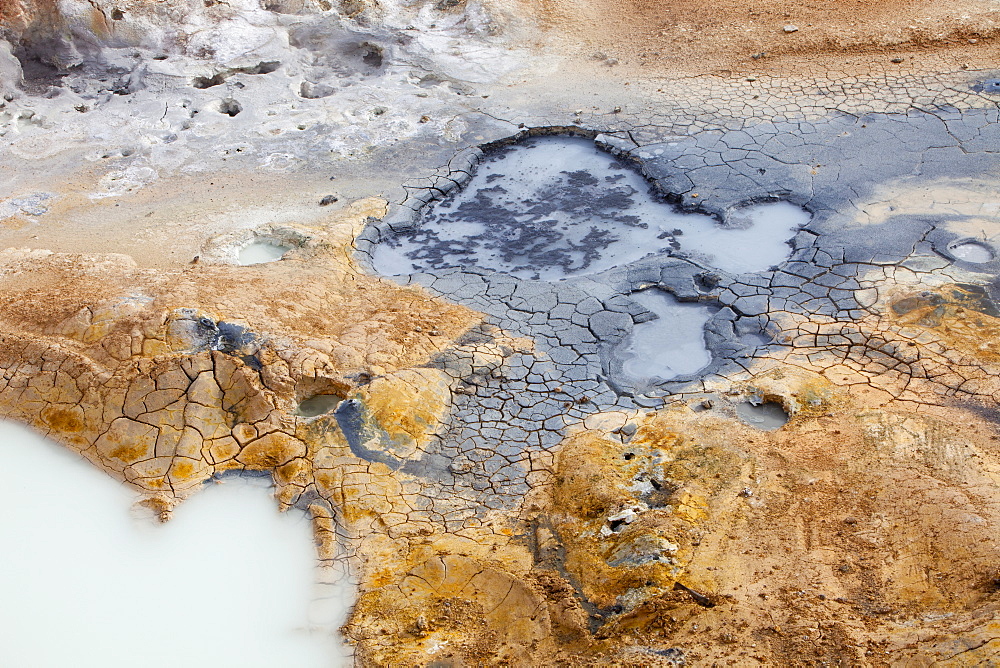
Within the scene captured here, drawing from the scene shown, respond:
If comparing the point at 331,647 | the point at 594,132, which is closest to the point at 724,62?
the point at 594,132

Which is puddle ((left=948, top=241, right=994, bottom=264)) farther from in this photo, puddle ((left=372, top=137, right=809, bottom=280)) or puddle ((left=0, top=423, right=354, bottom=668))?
puddle ((left=0, top=423, right=354, bottom=668))

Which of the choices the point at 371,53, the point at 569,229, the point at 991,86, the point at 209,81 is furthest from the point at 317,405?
the point at 991,86

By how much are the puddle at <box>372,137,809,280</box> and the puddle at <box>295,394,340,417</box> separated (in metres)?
1.63

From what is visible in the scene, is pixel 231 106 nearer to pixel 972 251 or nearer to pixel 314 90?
pixel 314 90

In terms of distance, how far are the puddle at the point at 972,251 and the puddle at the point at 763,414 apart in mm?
2267

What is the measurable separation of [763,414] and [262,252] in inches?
169

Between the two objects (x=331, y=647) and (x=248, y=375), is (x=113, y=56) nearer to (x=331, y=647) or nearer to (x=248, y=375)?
(x=248, y=375)

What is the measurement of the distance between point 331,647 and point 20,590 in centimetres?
186

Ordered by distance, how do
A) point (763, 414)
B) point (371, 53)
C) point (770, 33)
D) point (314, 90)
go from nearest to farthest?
point (763, 414) → point (314, 90) → point (770, 33) → point (371, 53)

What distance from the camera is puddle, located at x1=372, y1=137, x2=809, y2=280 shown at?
22.0 feet

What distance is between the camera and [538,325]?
6078 millimetres

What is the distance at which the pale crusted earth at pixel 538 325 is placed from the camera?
13.4 feet

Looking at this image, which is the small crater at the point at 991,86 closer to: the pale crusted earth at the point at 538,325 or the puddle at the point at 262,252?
the pale crusted earth at the point at 538,325

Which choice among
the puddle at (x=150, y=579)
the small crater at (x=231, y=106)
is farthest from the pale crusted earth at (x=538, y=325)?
the puddle at (x=150, y=579)
